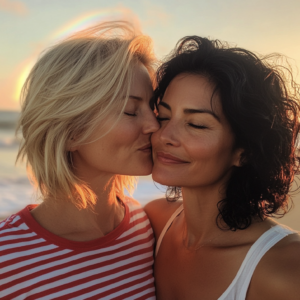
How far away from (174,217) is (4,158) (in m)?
10.8

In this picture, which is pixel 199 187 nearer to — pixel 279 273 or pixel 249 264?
pixel 249 264

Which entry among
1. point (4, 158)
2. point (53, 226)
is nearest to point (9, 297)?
point (53, 226)

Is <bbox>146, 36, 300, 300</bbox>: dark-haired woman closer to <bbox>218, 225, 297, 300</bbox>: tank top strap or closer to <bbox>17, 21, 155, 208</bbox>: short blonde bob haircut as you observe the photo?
<bbox>218, 225, 297, 300</bbox>: tank top strap

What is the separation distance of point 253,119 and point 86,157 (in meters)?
1.31

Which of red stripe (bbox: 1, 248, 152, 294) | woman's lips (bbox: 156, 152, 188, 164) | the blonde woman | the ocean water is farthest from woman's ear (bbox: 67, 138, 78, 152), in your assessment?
the ocean water

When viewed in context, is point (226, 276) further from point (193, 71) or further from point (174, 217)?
point (193, 71)

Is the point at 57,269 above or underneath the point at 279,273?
underneath

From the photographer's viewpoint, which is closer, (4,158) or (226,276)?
(226,276)

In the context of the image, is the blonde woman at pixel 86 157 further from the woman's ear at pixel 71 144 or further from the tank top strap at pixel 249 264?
the tank top strap at pixel 249 264

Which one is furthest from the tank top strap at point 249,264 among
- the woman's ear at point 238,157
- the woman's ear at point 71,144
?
the woman's ear at point 71,144

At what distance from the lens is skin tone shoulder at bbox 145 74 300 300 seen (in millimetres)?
2438

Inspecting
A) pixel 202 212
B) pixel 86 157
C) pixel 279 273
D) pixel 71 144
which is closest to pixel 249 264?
pixel 279 273

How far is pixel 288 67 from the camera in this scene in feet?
9.27

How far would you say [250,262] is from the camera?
2.26m
